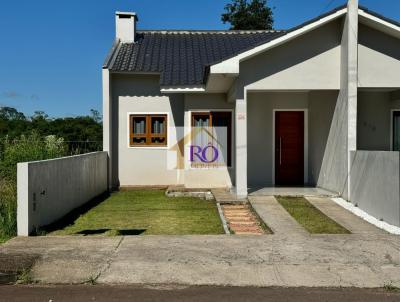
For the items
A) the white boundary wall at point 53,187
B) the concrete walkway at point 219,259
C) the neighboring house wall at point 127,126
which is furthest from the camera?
the neighboring house wall at point 127,126

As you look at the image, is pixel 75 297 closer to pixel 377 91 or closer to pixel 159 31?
pixel 377 91

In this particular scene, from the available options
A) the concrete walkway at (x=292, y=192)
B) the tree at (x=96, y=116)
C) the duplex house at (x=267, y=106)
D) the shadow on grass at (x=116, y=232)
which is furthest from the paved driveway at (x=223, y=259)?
the tree at (x=96, y=116)

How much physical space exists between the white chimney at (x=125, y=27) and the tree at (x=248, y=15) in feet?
97.1

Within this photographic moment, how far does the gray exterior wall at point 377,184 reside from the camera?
9078 mm

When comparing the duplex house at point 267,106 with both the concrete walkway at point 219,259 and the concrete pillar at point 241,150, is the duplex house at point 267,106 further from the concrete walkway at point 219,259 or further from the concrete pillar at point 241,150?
the concrete walkway at point 219,259

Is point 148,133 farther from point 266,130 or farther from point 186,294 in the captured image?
point 186,294

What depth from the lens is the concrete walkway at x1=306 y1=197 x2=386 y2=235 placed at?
28.8 ft

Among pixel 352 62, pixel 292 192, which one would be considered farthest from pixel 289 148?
pixel 352 62

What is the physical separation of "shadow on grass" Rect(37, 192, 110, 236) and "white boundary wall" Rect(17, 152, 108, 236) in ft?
0.30

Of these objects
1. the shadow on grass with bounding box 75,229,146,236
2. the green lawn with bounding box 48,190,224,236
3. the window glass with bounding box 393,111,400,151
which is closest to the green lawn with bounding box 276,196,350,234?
the green lawn with bounding box 48,190,224,236

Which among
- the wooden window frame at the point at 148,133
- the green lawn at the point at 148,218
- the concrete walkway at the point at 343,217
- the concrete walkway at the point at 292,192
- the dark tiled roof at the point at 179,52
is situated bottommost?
the green lawn at the point at 148,218

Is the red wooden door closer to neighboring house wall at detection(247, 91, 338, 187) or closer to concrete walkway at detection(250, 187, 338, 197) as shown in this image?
neighboring house wall at detection(247, 91, 338, 187)

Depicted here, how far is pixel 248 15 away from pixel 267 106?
113 ft

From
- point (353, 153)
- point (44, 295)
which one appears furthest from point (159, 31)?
point (44, 295)
